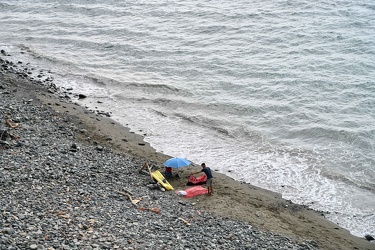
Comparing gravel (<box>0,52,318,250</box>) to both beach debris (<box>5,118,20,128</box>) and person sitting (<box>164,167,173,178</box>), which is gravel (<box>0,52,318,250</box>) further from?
person sitting (<box>164,167,173,178</box>)

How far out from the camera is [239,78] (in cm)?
3422

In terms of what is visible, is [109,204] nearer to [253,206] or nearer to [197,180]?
[197,180]

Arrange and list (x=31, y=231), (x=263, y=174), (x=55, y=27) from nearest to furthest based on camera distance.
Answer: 1. (x=31, y=231)
2. (x=263, y=174)
3. (x=55, y=27)

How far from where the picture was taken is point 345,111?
28531mm

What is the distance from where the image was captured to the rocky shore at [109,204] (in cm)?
1254

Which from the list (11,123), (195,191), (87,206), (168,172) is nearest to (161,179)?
(168,172)

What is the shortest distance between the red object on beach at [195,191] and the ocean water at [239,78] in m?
3.02

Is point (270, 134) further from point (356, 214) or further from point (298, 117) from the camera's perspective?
point (356, 214)

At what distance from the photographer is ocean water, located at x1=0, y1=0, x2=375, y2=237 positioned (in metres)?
22.3

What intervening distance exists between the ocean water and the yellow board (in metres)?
4.05

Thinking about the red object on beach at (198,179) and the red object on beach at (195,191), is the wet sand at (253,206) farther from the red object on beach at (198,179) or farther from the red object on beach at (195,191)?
the red object on beach at (198,179)

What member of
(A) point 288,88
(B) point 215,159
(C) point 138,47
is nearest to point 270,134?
(B) point 215,159

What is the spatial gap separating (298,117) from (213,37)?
18.2 meters

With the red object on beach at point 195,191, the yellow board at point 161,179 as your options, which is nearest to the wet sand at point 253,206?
the red object on beach at point 195,191
